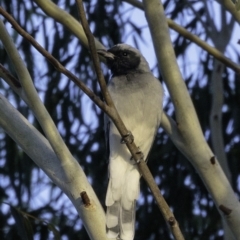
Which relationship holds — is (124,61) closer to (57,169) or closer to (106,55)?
(106,55)

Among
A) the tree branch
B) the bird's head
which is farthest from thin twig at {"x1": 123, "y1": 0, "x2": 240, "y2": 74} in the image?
the tree branch

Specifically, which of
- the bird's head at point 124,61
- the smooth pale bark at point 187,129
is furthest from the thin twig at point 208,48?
Result: the smooth pale bark at point 187,129

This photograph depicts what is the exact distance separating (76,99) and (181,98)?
165 cm

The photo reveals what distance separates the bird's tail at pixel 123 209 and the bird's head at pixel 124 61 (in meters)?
0.47

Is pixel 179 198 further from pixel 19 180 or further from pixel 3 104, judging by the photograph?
pixel 3 104

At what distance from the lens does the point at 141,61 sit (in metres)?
3.54

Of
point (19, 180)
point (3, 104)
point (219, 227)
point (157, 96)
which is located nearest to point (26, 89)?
point (3, 104)

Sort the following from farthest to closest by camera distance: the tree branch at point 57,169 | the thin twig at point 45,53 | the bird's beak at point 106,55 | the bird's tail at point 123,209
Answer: the bird's beak at point 106,55 → the bird's tail at point 123,209 → the tree branch at point 57,169 → the thin twig at point 45,53

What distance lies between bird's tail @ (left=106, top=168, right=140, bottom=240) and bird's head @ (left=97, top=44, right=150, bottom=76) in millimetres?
470

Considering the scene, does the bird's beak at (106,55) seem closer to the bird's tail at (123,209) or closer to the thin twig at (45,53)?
the bird's tail at (123,209)

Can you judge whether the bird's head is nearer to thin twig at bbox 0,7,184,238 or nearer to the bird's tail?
the bird's tail

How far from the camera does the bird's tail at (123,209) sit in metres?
2.67

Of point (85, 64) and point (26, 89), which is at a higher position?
point (85, 64)

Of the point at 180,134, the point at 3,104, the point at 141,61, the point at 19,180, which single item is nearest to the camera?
the point at 3,104
